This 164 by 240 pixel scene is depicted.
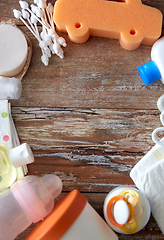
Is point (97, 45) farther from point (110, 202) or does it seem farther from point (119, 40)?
point (110, 202)

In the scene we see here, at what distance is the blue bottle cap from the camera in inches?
21.9

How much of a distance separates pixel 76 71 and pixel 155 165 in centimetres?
29

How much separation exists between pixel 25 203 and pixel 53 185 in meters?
0.07

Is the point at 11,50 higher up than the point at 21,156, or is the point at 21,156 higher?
the point at 11,50

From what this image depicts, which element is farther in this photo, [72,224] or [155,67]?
[155,67]

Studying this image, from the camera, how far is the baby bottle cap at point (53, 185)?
0.51 m

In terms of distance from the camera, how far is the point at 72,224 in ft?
1.49

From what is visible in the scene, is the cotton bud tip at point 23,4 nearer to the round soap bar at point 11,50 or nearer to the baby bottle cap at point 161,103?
the round soap bar at point 11,50

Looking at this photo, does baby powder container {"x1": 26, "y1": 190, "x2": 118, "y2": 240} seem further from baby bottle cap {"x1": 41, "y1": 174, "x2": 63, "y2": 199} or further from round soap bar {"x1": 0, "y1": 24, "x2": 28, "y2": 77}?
round soap bar {"x1": 0, "y1": 24, "x2": 28, "y2": 77}

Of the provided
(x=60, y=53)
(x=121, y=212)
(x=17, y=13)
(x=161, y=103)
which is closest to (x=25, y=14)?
(x=17, y=13)

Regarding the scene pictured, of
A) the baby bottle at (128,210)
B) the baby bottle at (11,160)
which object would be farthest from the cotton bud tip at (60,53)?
the baby bottle at (128,210)

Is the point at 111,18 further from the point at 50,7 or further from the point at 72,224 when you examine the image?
the point at 72,224

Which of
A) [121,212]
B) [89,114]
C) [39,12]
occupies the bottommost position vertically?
[121,212]

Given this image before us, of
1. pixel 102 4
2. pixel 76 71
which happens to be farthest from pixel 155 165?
pixel 102 4
